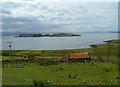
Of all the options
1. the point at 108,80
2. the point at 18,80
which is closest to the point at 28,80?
the point at 18,80

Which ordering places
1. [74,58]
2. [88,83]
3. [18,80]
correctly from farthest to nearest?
[74,58]
[18,80]
[88,83]

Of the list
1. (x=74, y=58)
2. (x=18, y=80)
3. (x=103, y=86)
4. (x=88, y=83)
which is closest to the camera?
(x=103, y=86)

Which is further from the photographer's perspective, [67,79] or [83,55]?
[83,55]

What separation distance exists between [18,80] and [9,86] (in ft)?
10.3

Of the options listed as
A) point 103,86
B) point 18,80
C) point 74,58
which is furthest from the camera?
point 74,58

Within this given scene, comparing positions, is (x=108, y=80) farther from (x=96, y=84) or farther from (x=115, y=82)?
(x=96, y=84)

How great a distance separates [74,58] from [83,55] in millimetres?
2765

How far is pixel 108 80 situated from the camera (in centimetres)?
2680

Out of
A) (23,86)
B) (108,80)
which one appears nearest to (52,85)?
(23,86)

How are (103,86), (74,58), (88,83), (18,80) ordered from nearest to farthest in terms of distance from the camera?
(103,86) < (88,83) < (18,80) < (74,58)

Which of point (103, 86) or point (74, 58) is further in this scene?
point (74, 58)

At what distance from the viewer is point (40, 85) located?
24.0 meters

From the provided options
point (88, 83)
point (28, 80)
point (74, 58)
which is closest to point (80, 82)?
point (88, 83)

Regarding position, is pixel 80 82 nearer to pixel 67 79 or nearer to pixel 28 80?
pixel 67 79
